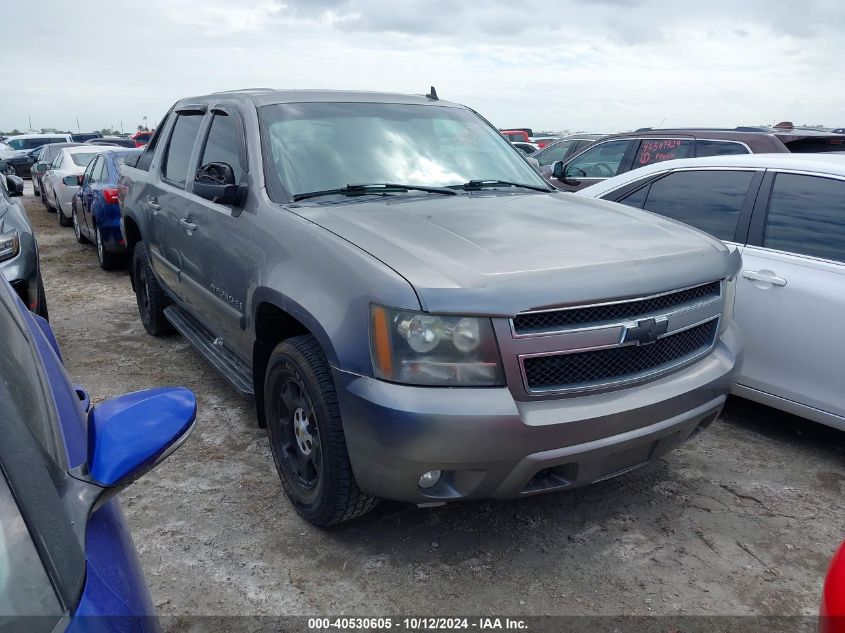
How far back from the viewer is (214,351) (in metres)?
4.12

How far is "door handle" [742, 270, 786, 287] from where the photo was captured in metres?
3.72

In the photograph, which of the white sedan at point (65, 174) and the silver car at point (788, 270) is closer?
the silver car at point (788, 270)

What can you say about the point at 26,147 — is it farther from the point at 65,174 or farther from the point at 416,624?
the point at 416,624

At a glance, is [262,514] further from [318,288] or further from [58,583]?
[58,583]

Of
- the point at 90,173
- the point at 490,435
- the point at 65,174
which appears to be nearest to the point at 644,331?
the point at 490,435

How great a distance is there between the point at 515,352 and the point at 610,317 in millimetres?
434

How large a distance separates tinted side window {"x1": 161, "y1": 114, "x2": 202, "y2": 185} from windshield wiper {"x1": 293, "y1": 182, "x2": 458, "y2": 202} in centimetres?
149

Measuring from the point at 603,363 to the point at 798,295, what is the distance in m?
1.73

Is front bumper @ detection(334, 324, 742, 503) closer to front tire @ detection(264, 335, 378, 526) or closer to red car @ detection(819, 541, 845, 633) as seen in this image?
front tire @ detection(264, 335, 378, 526)

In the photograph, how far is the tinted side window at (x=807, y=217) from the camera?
366 centimetres

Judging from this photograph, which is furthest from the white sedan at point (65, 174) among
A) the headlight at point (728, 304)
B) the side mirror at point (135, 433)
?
the side mirror at point (135, 433)

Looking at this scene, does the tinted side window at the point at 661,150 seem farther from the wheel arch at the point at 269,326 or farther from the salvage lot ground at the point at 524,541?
the wheel arch at the point at 269,326

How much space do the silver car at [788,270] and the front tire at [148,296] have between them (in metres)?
3.94

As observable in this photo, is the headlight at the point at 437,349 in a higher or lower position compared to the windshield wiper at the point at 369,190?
lower
